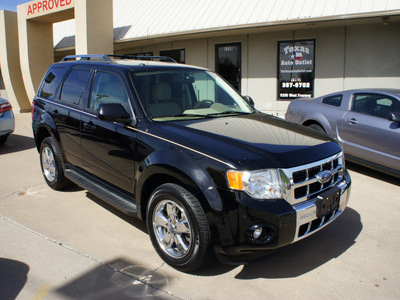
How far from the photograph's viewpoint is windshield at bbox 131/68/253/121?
12.4 feet

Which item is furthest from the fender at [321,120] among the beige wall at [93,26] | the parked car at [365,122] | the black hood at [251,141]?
the beige wall at [93,26]

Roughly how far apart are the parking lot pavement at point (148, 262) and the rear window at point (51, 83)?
161 centimetres

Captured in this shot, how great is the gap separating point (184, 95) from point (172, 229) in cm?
161

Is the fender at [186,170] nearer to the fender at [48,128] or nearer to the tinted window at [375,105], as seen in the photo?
the fender at [48,128]

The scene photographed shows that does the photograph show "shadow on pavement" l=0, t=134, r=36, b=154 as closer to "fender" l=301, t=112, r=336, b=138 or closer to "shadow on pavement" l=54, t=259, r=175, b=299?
"shadow on pavement" l=54, t=259, r=175, b=299

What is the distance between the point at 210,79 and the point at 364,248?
2.66 m

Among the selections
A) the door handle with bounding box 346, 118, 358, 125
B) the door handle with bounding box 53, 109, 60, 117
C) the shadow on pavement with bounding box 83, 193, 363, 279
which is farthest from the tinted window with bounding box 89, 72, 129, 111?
the door handle with bounding box 346, 118, 358, 125

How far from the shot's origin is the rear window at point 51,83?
17.0ft

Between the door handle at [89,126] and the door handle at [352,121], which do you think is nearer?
the door handle at [89,126]

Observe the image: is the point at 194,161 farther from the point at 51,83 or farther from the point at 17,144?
the point at 17,144

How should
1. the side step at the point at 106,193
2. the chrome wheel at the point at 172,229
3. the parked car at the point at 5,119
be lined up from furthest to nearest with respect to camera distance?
the parked car at the point at 5,119, the side step at the point at 106,193, the chrome wheel at the point at 172,229

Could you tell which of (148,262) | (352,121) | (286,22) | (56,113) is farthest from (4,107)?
(352,121)

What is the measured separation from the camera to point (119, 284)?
3049mm

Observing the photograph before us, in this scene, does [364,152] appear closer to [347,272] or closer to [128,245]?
[347,272]
